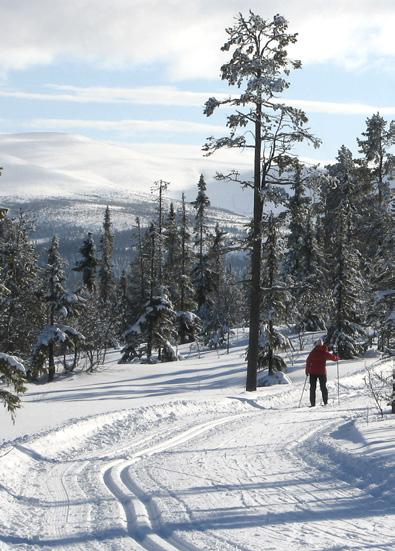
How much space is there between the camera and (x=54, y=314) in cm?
4322

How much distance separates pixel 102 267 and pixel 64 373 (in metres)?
30.7

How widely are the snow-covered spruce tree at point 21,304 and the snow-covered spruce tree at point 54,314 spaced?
1112mm

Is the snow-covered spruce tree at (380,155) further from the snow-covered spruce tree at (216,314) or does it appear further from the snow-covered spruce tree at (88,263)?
the snow-covered spruce tree at (88,263)

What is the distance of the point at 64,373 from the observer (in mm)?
42969

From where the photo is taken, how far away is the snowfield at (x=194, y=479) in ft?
21.4

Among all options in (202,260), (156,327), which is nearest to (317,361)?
(156,327)

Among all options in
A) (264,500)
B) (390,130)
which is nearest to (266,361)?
(390,130)

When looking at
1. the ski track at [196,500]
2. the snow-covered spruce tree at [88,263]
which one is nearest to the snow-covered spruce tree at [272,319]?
the ski track at [196,500]

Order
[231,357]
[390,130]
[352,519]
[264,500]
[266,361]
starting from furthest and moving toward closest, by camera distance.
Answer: [231,357] < [390,130] < [266,361] < [264,500] < [352,519]

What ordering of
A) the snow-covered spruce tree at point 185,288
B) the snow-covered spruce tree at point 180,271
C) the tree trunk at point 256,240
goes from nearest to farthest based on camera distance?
the tree trunk at point 256,240 < the snow-covered spruce tree at point 185,288 < the snow-covered spruce tree at point 180,271

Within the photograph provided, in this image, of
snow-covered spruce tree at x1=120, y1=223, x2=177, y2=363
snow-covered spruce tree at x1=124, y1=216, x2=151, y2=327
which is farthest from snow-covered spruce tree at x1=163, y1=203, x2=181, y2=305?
snow-covered spruce tree at x1=120, y1=223, x2=177, y2=363

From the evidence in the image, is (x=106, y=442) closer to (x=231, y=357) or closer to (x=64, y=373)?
(x=231, y=357)

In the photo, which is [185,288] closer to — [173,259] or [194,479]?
[173,259]

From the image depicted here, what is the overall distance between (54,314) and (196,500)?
3667cm
